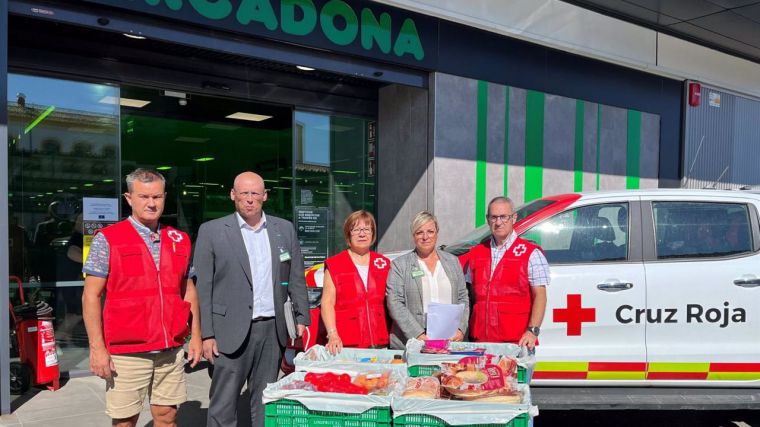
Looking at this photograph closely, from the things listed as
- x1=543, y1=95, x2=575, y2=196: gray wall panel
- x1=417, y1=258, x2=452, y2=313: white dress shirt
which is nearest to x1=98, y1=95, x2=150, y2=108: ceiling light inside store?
x1=417, y1=258, x2=452, y2=313: white dress shirt

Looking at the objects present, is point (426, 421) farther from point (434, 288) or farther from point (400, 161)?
point (400, 161)

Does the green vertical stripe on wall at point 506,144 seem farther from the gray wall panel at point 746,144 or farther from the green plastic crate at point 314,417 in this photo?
the green plastic crate at point 314,417

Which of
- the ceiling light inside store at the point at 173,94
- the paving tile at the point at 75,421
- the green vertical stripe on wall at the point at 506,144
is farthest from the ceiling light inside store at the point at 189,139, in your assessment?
the paving tile at the point at 75,421

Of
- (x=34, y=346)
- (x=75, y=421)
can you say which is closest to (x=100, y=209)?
(x=34, y=346)

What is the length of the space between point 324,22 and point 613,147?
575 cm

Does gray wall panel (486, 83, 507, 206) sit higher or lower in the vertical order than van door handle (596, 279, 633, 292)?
higher

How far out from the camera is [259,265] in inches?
143

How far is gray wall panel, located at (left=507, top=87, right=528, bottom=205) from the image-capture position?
9.12 m

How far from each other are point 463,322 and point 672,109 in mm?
9369

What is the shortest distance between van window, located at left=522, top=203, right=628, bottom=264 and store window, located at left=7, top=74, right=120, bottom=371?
4.78m

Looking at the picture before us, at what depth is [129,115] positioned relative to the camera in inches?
291

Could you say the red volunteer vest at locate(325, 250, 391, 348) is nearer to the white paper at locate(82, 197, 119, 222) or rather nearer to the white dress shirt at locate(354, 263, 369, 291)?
the white dress shirt at locate(354, 263, 369, 291)

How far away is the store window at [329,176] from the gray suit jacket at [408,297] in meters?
4.66

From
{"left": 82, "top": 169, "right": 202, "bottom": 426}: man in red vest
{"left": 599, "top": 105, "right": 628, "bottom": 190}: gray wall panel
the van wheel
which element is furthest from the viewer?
{"left": 599, "top": 105, "right": 628, "bottom": 190}: gray wall panel
